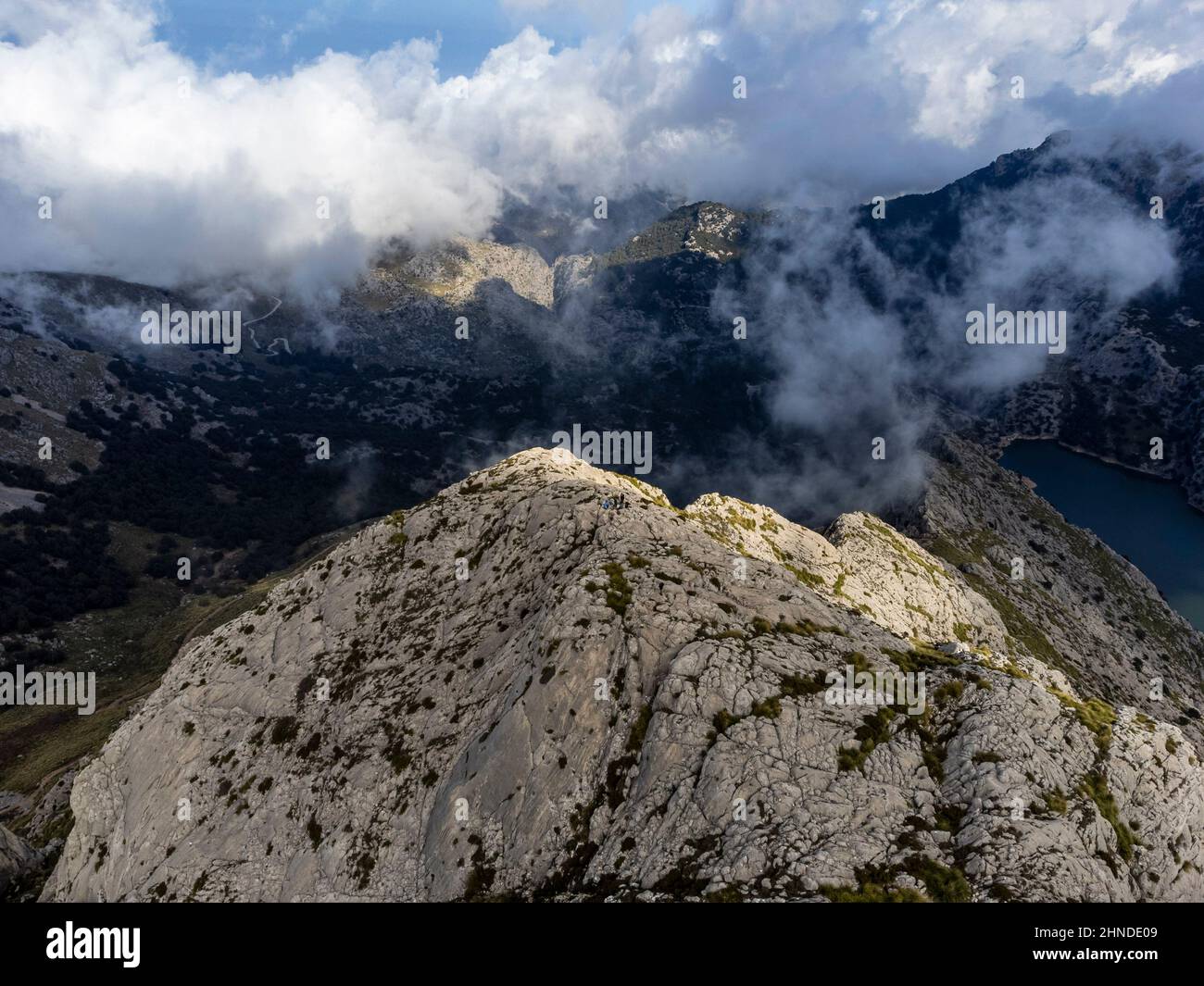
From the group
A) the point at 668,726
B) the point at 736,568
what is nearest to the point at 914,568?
the point at 736,568

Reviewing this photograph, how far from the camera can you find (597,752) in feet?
105

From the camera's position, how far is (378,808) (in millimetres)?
36031

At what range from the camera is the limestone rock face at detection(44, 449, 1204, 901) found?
1040 inches
